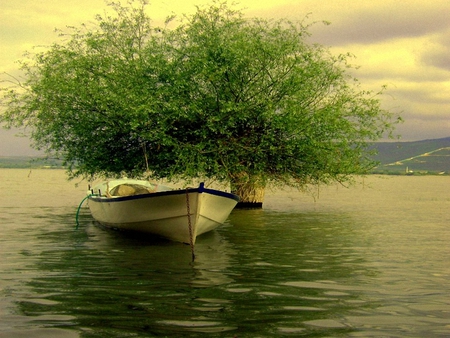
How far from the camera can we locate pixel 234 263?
15789 mm

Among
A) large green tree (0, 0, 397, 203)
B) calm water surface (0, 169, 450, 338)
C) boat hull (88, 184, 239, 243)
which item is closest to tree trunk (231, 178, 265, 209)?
large green tree (0, 0, 397, 203)

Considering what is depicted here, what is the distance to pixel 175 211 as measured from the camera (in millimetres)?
19391

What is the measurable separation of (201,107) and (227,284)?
17.0 m

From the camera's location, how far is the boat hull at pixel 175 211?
19.0 meters

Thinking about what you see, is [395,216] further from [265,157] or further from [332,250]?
[332,250]

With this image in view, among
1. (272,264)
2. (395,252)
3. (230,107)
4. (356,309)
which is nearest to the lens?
(356,309)

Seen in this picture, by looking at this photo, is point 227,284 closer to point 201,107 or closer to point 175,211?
point 175,211

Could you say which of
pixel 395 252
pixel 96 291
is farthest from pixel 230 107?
pixel 96 291

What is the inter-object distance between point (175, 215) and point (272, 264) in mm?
4986

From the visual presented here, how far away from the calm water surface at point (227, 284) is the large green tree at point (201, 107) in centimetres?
679

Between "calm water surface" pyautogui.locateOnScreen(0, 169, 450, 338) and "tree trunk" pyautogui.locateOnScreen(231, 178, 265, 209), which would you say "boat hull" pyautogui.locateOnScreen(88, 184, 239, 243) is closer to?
"calm water surface" pyautogui.locateOnScreen(0, 169, 450, 338)

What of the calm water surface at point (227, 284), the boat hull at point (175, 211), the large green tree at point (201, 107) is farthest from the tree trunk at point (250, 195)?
the boat hull at point (175, 211)

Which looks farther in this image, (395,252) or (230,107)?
(230,107)

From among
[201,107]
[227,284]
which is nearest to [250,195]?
[201,107]
